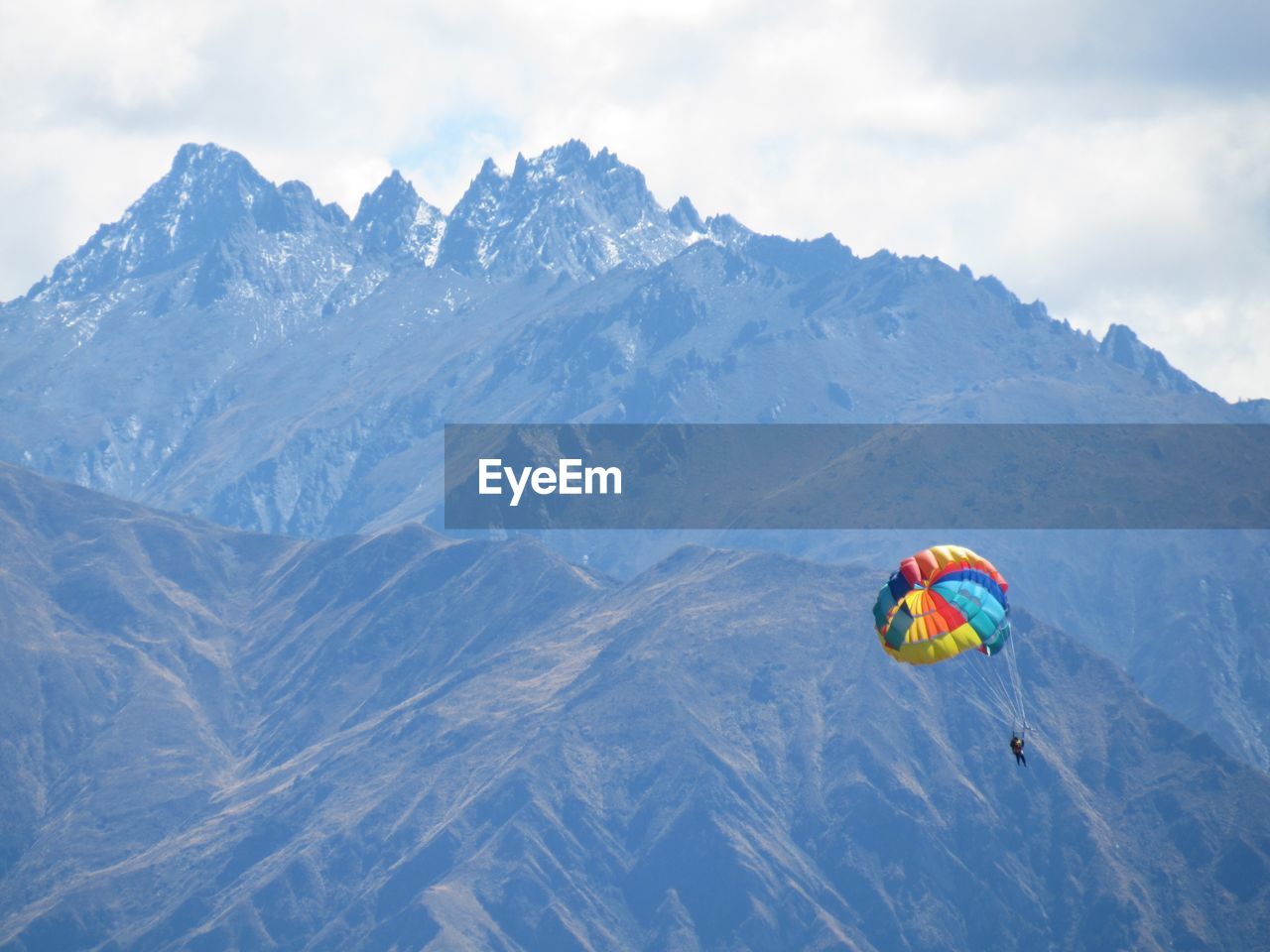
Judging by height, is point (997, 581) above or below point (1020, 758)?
above
